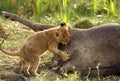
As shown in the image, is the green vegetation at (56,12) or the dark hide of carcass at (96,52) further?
the green vegetation at (56,12)

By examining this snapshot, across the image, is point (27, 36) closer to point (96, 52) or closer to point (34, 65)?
point (34, 65)

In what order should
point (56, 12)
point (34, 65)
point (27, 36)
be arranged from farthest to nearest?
point (56, 12) → point (27, 36) → point (34, 65)

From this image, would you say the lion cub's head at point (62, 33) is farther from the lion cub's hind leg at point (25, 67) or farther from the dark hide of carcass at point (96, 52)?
the lion cub's hind leg at point (25, 67)

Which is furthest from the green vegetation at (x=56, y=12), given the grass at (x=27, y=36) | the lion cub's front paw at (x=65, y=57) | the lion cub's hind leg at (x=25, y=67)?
the lion cub's front paw at (x=65, y=57)

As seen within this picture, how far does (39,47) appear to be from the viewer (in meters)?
6.24

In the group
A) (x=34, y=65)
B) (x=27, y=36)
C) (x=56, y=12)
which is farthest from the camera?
(x=56, y=12)

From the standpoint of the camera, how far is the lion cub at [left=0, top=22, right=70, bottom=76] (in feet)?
20.4

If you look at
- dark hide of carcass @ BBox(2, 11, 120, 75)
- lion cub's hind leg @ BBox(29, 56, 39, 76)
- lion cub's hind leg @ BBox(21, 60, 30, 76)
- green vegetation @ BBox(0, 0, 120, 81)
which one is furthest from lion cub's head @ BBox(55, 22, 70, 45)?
green vegetation @ BBox(0, 0, 120, 81)

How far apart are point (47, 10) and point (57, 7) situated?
0.21 m

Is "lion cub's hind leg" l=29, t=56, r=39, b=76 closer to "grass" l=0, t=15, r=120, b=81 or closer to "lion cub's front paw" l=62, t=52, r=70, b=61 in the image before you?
"grass" l=0, t=15, r=120, b=81

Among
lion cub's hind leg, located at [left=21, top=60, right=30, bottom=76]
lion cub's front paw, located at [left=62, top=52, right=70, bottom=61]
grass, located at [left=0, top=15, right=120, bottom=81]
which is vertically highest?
lion cub's front paw, located at [left=62, top=52, right=70, bottom=61]

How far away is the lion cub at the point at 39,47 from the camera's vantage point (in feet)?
20.4

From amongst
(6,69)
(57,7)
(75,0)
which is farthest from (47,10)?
(6,69)

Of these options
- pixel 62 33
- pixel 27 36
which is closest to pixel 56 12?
pixel 27 36
